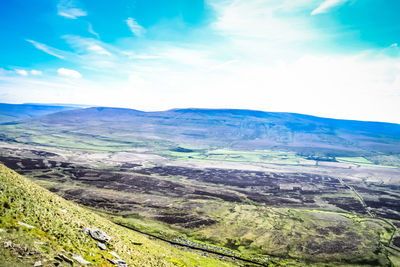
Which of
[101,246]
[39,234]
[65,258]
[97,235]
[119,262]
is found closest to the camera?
[65,258]

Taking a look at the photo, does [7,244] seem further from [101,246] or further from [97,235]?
[97,235]

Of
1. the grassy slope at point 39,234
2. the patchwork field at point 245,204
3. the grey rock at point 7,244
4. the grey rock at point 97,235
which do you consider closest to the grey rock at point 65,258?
the grassy slope at point 39,234

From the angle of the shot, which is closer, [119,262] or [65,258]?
[65,258]

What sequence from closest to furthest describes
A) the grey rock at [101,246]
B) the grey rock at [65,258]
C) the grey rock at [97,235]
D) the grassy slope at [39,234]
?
the grassy slope at [39,234] < the grey rock at [65,258] < the grey rock at [101,246] < the grey rock at [97,235]

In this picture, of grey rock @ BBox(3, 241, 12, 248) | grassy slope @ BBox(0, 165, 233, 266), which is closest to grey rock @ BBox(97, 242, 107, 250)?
grassy slope @ BBox(0, 165, 233, 266)

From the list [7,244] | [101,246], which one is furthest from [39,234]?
[101,246]

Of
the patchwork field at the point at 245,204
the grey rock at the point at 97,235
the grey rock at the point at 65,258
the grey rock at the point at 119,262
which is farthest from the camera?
the patchwork field at the point at 245,204

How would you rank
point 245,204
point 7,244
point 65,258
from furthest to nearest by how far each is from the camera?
point 245,204 → point 65,258 → point 7,244

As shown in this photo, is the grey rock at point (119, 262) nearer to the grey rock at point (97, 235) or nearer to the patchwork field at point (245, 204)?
the grey rock at point (97, 235)

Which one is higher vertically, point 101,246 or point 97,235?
point 97,235

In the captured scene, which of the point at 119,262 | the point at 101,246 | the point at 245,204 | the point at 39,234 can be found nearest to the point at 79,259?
the point at 39,234

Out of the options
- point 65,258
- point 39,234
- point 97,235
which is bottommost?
point 97,235

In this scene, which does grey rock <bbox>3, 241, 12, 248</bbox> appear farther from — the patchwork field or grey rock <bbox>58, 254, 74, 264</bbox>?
the patchwork field

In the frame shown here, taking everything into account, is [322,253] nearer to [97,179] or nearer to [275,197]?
[275,197]
